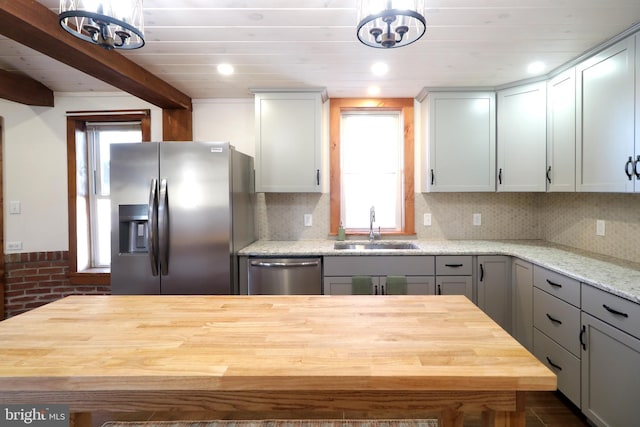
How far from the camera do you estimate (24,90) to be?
114 inches

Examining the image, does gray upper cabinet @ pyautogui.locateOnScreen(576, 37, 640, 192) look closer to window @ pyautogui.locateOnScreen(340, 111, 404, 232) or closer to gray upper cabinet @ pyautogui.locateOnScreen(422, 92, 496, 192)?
gray upper cabinet @ pyautogui.locateOnScreen(422, 92, 496, 192)

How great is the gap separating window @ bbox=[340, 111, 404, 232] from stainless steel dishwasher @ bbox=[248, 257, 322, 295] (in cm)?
89

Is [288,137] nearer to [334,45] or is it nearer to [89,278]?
[334,45]

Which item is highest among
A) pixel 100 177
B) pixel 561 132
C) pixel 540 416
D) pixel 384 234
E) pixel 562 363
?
pixel 561 132

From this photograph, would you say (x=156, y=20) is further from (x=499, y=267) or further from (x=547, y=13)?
(x=499, y=267)

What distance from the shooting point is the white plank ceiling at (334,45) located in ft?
5.75

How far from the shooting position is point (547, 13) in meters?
1.80

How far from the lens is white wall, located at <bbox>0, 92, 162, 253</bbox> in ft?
10.00

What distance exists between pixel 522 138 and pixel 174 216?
2.95 meters

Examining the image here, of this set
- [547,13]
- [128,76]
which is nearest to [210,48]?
[128,76]

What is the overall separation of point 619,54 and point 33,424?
3.23 meters

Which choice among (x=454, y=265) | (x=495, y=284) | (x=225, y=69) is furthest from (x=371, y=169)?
(x=225, y=69)

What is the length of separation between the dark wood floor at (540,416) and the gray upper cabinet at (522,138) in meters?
1.61

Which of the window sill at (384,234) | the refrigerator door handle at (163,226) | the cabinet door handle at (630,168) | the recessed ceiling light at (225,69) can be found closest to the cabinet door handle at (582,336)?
the cabinet door handle at (630,168)
